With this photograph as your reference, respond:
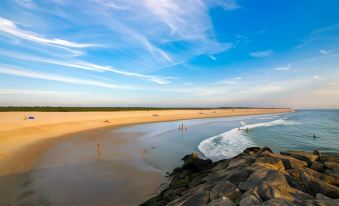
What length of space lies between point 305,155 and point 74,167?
571 inches

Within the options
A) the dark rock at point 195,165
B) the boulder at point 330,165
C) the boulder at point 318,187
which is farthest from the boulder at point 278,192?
the dark rock at point 195,165

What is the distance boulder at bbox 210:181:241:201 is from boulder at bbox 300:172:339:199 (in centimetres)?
269

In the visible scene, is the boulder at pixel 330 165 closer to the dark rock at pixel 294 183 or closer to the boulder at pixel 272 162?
the boulder at pixel 272 162

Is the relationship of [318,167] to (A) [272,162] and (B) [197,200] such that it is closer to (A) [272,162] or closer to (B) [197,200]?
(A) [272,162]

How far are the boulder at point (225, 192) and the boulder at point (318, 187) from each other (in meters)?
2.69

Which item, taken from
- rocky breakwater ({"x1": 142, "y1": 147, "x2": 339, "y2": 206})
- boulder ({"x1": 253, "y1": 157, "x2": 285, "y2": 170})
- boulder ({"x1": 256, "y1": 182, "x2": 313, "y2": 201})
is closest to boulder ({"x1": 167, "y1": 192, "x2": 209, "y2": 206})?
rocky breakwater ({"x1": 142, "y1": 147, "x2": 339, "y2": 206})

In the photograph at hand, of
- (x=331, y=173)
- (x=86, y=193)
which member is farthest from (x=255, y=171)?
(x=86, y=193)

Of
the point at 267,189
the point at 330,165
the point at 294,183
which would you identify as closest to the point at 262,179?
the point at 267,189

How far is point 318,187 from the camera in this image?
6875 mm

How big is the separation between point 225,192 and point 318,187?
3.24 meters

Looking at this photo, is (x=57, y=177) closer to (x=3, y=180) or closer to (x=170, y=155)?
(x=3, y=180)

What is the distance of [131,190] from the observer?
10.7 metres

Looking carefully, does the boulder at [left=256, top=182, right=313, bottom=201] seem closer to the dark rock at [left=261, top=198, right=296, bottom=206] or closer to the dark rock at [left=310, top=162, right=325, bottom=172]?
the dark rock at [left=261, top=198, right=296, bottom=206]

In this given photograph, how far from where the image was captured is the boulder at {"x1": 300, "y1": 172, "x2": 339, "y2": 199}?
660cm
